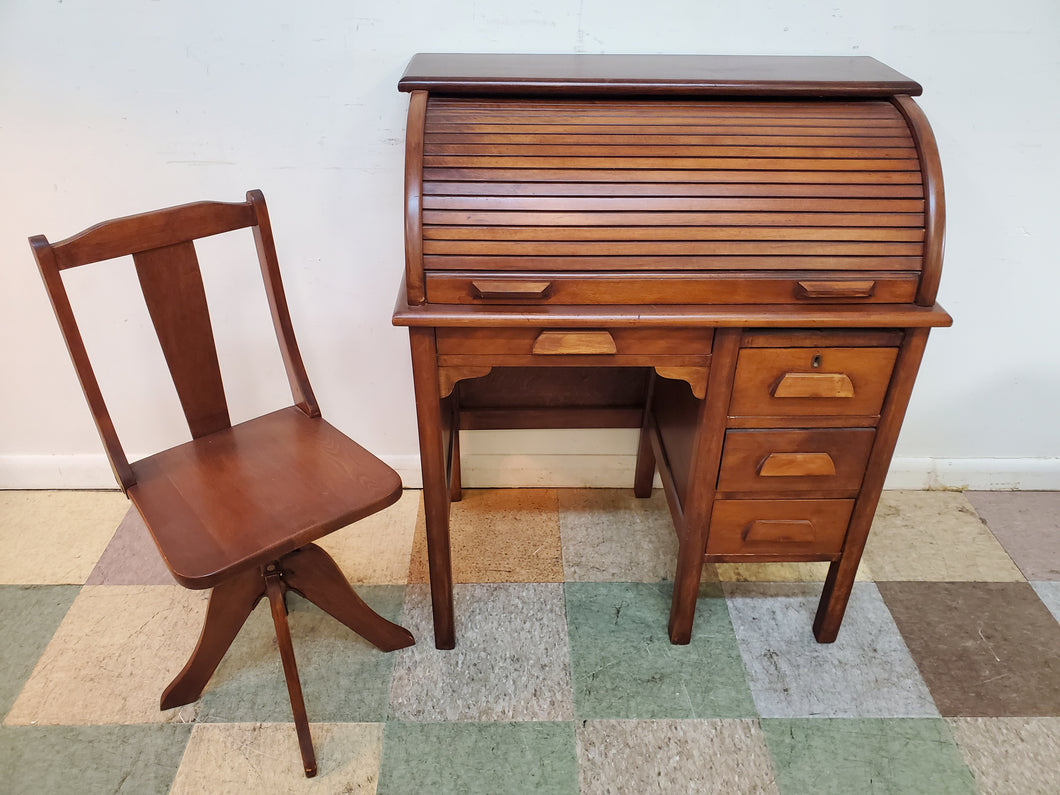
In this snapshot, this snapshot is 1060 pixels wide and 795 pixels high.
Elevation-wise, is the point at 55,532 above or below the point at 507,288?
below

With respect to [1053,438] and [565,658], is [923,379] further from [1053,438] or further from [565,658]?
[565,658]

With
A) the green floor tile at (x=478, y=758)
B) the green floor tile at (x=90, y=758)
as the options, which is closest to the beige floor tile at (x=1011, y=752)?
the green floor tile at (x=478, y=758)

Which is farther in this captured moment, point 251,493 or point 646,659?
point 646,659

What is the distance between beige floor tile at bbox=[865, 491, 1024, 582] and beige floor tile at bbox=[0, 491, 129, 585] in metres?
2.37

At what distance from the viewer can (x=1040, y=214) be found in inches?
81.4

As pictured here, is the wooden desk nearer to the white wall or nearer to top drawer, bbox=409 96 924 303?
top drawer, bbox=409 96 924 303

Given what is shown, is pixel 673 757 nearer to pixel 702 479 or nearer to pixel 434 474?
pixel 702 479

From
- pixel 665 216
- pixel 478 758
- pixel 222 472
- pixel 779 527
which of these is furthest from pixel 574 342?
pixel 478 758

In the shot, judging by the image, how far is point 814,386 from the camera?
5.09ft

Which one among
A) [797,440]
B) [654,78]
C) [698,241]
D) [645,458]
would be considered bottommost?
[645,458]

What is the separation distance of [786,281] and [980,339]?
3.91 feet

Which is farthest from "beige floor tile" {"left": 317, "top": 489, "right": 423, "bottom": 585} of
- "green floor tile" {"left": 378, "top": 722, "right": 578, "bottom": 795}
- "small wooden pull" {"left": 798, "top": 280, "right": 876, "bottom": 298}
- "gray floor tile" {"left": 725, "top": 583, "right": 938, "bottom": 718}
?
"small wooden pull" {"left": 798, "top": 280, "right": 876, "bottom": 298}

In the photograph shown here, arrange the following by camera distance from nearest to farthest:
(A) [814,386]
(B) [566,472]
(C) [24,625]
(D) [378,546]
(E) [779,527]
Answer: (A) [814,386] < (E) [779,527] < (C) [24,625] < (D) [378,546] < (B) [566,472]

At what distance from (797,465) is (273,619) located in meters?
1.23
